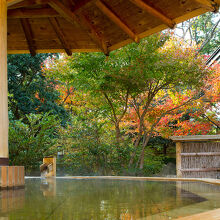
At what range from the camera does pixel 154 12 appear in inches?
138

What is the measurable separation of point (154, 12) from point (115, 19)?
0.62 metres

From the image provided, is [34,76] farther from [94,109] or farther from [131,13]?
[131,13]

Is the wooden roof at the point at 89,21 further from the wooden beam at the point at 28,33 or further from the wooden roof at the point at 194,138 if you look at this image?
the wooden roof at the point at 194,138

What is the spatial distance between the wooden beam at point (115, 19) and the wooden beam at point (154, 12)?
459mm

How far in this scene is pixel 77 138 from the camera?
29.0 feet

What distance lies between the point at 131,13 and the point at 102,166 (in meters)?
5.61

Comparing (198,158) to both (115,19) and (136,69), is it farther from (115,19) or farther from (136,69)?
(115,19)

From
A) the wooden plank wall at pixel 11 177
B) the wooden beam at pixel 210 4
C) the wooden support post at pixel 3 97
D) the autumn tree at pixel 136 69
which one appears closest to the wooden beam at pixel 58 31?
the wooden support post at pixel 3 97

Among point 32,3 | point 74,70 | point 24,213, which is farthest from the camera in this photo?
point 74,70

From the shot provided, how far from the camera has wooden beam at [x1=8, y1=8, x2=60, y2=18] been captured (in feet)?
12.8

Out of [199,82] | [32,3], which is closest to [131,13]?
[32,3]

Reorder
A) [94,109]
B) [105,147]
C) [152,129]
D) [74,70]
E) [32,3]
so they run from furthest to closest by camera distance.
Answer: [94,109]
[152,129]
[74,70]
[105,147]
[32,3]

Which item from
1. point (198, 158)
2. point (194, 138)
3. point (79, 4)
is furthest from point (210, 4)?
point (198, 158)

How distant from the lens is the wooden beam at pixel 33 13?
12.8 feet
